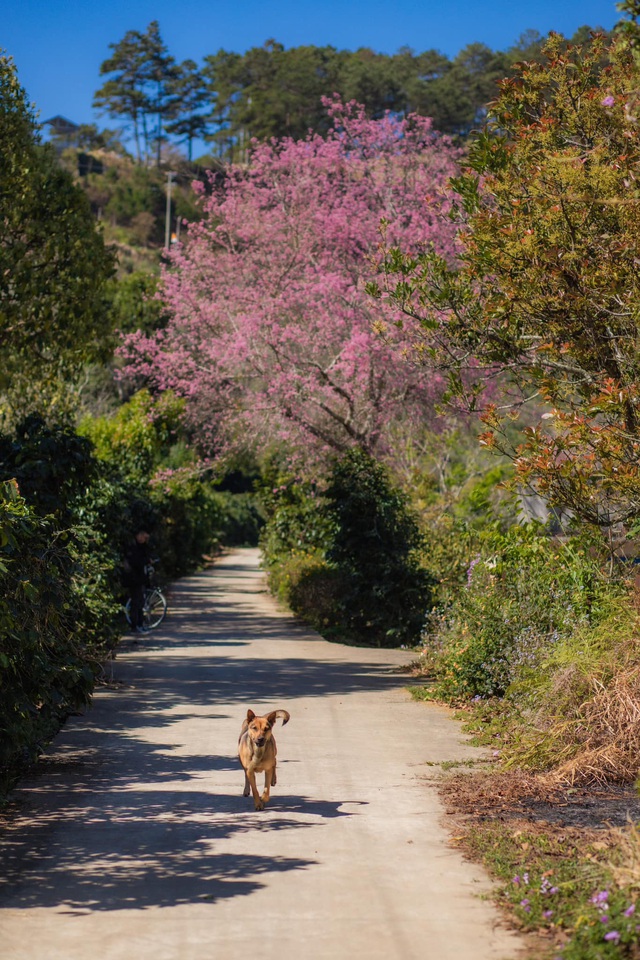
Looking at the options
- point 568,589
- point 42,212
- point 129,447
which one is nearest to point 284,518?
point 129,447

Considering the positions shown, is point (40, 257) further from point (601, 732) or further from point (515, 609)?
point (601, 732)

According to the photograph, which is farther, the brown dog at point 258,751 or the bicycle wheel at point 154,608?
the bicycle wheel at point 154,608

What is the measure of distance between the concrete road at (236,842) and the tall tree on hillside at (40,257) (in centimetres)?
670

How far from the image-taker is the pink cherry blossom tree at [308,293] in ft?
68.6

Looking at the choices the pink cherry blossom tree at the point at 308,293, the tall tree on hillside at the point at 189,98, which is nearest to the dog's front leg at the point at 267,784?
the pink cherry blossom tree at the point at 308,293

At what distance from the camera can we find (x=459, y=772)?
8.66 metres

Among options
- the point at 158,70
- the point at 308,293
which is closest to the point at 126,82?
the point at 158,70

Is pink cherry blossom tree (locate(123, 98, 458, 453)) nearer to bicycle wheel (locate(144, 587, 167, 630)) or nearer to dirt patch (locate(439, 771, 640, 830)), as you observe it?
bicycle wheel (locate(144, 587, 167, 630))

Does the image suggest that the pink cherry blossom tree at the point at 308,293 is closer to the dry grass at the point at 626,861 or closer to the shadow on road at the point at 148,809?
the shadow on road at the point at 148,809

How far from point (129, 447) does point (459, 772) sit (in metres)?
18.8

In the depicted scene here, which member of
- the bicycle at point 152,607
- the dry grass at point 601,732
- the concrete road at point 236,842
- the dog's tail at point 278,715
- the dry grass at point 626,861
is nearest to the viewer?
the concrete road at point 236,842

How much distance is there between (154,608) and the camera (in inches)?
828

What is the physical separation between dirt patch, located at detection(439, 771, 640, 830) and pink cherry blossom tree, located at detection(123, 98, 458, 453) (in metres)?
11.5

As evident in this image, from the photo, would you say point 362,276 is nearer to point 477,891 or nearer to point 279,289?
point 279,289
